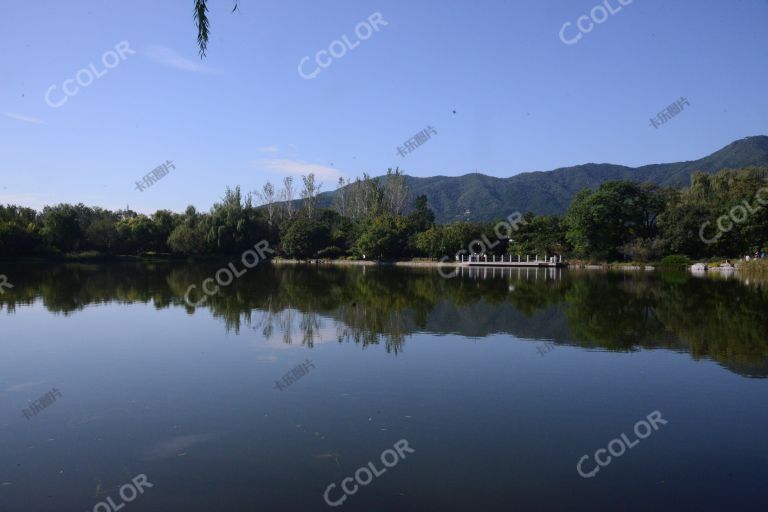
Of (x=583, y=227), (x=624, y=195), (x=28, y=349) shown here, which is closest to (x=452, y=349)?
(x=28, y=349)

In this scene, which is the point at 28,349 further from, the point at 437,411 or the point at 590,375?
the point at 590,375

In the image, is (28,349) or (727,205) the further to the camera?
(727,205)

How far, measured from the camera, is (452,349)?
10.5m

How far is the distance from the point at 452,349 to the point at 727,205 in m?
40.8

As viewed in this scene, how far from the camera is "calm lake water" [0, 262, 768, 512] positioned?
469 cm

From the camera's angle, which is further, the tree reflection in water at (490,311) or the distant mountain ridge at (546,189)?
the distant mountain ridge at (546,189)

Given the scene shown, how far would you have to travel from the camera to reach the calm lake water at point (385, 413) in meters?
4.69

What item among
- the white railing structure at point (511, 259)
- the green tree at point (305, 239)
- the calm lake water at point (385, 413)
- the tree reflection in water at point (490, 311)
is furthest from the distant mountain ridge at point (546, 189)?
the calm lake water at point (385, 413)

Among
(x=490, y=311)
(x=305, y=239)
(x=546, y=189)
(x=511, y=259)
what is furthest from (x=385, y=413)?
(x=546, y=189)

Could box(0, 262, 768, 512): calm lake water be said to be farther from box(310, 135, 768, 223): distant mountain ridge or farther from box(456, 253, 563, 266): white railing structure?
box(310, 135, 768, 223): distant mountain ridge

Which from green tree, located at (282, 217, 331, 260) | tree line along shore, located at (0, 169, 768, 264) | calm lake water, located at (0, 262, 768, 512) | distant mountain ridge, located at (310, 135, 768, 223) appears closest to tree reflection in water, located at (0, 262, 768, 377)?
calm lake water, located at (0, 262, 768, 512)

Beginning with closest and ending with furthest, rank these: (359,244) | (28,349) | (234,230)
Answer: (28,349) < (359,244) < (234,230)

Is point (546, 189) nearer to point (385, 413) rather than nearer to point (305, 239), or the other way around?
point (305, 239)

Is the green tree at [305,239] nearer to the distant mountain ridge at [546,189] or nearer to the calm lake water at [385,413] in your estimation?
the calm lake water at [385,413]
